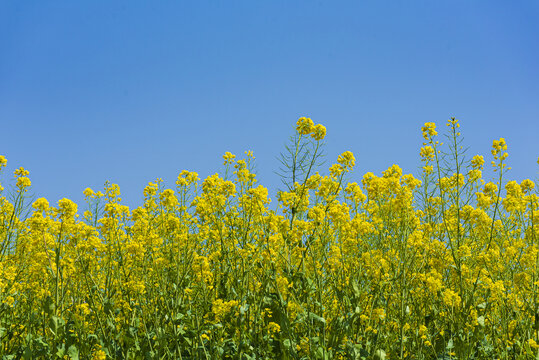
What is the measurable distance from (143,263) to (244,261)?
117 centimetres

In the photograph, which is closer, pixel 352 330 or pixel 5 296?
pixel 352 330

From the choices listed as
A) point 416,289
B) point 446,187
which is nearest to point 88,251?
point 416,289

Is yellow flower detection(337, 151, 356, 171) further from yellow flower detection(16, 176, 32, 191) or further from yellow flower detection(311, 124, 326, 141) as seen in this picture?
yellow flower detection(16, 176, 32, 191)

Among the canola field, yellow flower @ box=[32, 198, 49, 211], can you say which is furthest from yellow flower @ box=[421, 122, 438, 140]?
yellow flower @ box=[32, 198, 49, 211]

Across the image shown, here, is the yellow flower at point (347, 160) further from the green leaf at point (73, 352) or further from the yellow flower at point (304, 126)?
the green leaf at point (73, 352)

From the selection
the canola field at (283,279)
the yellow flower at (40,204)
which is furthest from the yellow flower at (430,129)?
the yellow flower at (40,204)

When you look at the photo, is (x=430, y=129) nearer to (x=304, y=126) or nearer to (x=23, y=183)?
(x=304, y=126)

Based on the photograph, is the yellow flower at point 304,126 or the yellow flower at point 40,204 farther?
the yellow flower at point 40,204

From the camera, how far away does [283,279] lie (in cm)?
441

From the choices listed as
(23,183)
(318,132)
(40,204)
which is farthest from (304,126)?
(23,183)

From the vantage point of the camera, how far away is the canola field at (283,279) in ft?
14.3

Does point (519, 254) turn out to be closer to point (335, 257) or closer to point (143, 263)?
point (335, 257)

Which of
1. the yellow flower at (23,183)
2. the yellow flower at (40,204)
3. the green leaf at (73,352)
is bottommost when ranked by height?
the green leaf at (73,352)

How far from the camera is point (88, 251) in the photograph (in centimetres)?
536
